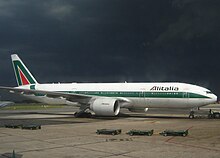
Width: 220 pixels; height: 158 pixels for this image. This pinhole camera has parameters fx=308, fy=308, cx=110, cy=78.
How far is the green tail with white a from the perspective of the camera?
4316cm

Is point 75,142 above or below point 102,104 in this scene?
below

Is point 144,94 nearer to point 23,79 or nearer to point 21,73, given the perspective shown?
point 23,79

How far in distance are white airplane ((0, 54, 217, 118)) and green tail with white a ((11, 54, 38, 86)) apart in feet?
15.1

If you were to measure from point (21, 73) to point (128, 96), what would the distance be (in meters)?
17.8

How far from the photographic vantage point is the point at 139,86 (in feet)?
109

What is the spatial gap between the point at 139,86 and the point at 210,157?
2268cm

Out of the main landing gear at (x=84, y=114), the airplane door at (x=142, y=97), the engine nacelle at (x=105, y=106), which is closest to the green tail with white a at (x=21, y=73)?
the main landing gear at (x=84, y=114)

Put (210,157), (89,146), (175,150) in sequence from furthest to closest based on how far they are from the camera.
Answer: (89,146) → (175,150) → (210,157)

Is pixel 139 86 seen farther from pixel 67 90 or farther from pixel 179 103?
pixel 67 90

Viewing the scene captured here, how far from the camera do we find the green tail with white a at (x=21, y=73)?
43.2 meters

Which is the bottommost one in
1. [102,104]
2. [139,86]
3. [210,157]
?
[210,157]

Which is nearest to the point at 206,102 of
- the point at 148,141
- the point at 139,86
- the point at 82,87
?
the point at 139,86

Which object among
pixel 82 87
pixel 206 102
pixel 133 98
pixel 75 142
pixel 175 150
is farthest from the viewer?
pixel 82 87

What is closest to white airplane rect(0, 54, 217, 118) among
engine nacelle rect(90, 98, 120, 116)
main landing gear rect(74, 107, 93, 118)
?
engine nacelle rect(90, 98, 120, 116)
